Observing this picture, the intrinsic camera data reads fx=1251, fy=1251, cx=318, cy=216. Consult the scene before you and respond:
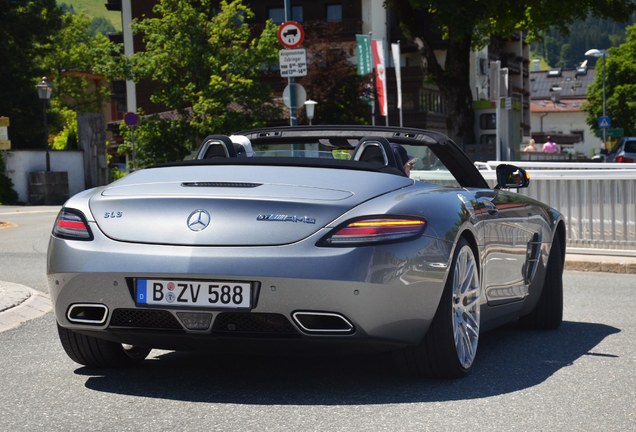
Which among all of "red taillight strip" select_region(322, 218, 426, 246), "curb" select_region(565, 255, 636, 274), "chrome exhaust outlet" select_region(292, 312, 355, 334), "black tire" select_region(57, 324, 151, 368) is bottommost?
"curb" select_region(565, 255, 636, 274)

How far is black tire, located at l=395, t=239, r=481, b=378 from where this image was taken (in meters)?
5.74

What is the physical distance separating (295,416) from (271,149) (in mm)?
2705

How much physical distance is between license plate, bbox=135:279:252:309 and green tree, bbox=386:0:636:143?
2568 centimetres

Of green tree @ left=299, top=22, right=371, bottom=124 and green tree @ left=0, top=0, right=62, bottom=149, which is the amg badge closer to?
green tree @ left=0, top=0, right=62, bottom=149

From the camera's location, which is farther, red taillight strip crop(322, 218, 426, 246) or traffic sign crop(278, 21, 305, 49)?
Result: traffic sign crop(278, 21, 305, 49)

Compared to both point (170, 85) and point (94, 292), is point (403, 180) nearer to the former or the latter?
point (94, 292)

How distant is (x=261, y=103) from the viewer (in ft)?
189

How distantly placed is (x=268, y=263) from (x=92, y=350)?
131 cm

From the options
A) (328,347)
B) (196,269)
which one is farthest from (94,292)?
(328,347)

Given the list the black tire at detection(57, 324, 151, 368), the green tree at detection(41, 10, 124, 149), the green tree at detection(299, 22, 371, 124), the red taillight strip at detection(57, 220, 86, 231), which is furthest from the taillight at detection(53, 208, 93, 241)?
the green tree at detection(41, 10, 124, 149)

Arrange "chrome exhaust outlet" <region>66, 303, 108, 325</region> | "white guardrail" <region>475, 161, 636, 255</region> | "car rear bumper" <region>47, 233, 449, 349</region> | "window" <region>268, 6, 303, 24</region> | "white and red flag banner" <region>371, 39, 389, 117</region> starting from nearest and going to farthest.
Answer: "car rear bumper" <region>47, 233, 449, 349</region> < "chrome exhaust outlet" <region>66, 303, 108, 325</region> < "white guardrail" <region>475, 161, 636, 255</region> < "white and red flag banner" <region>371, 39, 389, 117</region> < "window" <region>268, 6, 303, 24</region>

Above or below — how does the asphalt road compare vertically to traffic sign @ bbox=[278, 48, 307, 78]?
below

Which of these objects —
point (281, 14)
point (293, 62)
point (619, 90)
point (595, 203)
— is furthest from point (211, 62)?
point (619, 90)

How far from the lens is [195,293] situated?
17.4 feet
